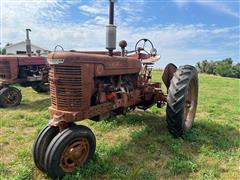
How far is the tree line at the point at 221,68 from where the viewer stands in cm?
4694

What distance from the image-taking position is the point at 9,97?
783 centimetres

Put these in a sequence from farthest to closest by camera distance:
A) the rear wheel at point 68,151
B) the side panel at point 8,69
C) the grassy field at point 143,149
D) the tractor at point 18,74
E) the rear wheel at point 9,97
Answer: the side panel at point 8,69 < the tractor at point 18,74 < the rear wheel at point 9,97 < the grassy field at point 143,149 < the rear wheel at point 68,151

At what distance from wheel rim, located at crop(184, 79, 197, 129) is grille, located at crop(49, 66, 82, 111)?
2592mm

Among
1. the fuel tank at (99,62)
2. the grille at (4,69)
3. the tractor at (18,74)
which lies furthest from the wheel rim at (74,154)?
the grille at (4,69)

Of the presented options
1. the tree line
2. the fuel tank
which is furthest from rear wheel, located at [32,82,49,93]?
the tree line

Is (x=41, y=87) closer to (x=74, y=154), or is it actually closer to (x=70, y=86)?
(x=70, y=86)

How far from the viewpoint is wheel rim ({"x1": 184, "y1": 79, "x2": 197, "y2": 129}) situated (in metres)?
5.39

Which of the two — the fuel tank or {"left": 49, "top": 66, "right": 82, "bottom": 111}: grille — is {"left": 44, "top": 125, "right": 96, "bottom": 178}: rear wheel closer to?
{"left": 49, "top": 66, "right": 82, "bottom": 111}: grille

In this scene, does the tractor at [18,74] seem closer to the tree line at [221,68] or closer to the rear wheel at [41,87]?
the rear wheel at [41,87]

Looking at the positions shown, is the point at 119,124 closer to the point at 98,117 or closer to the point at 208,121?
the point at 98,117

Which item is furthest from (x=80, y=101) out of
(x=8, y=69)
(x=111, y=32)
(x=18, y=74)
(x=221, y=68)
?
(x=221, y=68)

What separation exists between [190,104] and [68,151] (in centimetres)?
311

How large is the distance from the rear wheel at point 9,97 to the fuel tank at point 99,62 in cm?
444

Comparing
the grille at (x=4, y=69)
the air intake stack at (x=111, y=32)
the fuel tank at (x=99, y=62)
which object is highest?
the air intake stack at (x=111, y=32)
